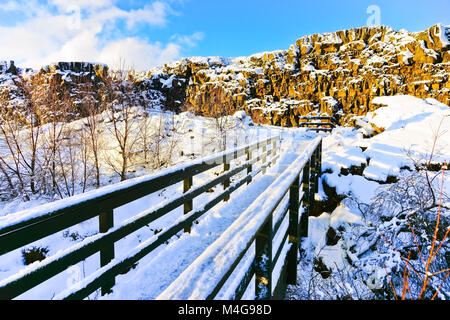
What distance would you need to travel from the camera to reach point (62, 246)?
935 centimetres

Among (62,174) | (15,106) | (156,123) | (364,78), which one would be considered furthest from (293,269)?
(364,78)

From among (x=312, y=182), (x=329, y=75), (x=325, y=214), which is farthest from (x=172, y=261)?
(x=329, y=75)

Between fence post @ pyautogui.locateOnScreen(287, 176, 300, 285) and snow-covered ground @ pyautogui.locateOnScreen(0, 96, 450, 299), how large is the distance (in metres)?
0.26

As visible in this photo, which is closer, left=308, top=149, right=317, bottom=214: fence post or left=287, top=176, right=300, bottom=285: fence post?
left=287, top=176, right=300, bottom=285: fence post

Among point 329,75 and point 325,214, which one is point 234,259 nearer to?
point 325,214

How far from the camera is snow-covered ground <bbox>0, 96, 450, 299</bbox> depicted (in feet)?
6.71

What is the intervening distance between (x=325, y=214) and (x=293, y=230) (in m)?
3.59

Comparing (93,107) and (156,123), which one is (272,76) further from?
(93,107)

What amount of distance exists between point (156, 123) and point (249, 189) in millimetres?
20399

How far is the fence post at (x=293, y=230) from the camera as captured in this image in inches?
145

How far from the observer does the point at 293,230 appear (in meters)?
3.93

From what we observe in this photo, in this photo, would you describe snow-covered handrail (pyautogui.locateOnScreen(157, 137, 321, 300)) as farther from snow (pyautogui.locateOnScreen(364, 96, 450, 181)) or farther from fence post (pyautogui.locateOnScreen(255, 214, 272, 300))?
snow (pyautogui.locateOnScreen(364, 96, 450, 181))

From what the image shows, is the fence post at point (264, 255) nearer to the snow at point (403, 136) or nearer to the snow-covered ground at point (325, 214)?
the snow-covered ground at point (325, 214)

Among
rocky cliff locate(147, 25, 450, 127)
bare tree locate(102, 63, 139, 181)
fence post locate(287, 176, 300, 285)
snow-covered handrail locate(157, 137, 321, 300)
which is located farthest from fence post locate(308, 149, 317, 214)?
rocky cliff locate(147, 25, 450, 127)
